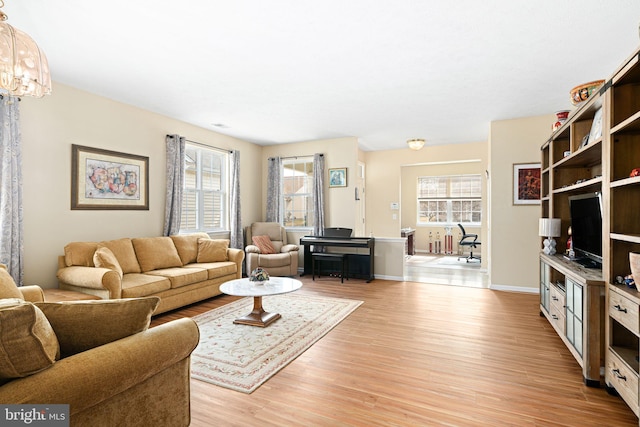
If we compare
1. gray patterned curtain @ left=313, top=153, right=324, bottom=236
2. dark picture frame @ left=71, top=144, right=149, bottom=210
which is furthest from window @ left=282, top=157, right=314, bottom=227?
dark picture frame @ left=71, top=144, right=149, bottom=210

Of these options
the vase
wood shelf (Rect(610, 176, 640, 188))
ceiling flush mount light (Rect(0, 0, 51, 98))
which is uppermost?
ceiling flush mount light (Rect(0, 0, 51, 98))

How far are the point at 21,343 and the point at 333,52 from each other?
9.60 feet

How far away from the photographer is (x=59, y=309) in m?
1.44

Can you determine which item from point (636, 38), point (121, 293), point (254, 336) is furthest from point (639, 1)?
point (121, 293)

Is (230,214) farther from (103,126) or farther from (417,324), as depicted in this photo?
(417,324)

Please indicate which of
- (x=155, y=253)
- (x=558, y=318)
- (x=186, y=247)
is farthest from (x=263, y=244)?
(x=558, y=318)

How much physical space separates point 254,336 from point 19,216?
2726 mm

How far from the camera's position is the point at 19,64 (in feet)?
5.81

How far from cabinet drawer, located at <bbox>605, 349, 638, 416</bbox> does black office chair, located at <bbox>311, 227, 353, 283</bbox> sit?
3905mm

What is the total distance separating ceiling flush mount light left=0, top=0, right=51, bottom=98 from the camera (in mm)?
1709

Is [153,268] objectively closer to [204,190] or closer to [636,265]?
[204,190]

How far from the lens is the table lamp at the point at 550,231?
142 inches

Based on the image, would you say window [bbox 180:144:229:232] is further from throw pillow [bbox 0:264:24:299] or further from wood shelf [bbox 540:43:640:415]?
wood shelf [bbox 540:43:640:415]

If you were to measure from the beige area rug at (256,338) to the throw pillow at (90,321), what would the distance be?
111 centimetres
